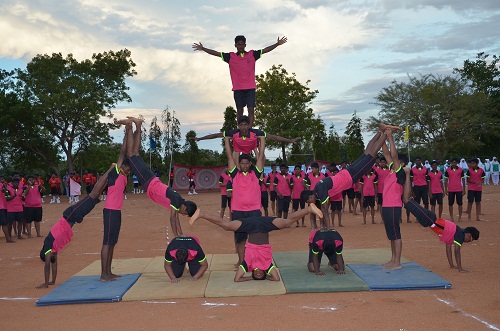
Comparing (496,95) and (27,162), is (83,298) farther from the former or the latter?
(496,95)

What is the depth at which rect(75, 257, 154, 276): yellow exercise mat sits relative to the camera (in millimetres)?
9402

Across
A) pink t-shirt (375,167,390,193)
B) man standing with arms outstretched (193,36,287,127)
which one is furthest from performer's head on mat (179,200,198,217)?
pink t-shirt (375,167,390,193)

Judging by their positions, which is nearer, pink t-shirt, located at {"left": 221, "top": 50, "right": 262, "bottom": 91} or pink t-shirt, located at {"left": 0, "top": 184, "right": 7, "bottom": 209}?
pink t-shirt, located at {"left": 221, "top": 50, "right": 262, "bottom": 91}

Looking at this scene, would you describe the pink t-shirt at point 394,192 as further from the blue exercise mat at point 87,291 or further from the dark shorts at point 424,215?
the blue exercise mat at point 87,291

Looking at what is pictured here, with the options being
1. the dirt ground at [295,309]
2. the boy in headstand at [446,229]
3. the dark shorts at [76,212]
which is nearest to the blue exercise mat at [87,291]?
the dirt ground at [295,309]

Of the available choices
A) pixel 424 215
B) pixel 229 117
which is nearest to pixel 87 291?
pixel 424 215

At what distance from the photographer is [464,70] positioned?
4759 cm

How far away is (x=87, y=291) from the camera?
25.7 feet

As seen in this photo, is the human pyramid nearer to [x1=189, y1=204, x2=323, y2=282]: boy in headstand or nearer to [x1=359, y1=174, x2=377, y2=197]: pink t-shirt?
[x1=189, y1=204, x2=323, y2=282]: boy in headstand

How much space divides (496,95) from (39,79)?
37.6m

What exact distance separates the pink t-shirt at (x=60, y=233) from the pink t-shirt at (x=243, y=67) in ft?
14.7

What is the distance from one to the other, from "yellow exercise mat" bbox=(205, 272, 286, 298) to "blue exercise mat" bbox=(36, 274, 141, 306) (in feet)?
4.51

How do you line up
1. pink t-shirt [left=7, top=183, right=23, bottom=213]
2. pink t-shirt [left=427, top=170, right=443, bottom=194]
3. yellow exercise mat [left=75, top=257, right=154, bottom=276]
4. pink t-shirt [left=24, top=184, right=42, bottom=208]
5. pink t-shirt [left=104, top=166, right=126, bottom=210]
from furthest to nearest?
pink t-shirt [left=427, top=170, right=443, bottom=194] → pink t-shirt [left=24, top=184, right=42, bottom=208] → pink t-shirt [left=7, top=183, right=23, bottom=213] → yellow exercise mat [left=75, top=257, right=154, bottom=276] → pink t-shirt [left=104, top=166, right=126, bottom=210]

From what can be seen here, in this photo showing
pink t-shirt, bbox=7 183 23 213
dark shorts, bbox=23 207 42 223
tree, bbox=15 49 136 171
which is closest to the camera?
pink t-shirt, bbox=7 183 23 213
